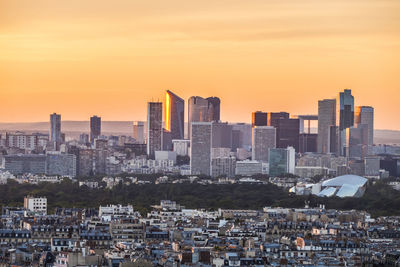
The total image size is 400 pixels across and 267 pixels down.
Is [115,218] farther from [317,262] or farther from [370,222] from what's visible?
[317,262]

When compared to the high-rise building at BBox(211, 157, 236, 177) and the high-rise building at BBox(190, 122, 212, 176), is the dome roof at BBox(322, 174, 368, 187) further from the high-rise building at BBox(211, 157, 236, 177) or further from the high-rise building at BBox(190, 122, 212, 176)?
the high-rise building at BBox(190, 122, 212, 176)

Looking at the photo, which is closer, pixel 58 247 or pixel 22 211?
pixel 58 247

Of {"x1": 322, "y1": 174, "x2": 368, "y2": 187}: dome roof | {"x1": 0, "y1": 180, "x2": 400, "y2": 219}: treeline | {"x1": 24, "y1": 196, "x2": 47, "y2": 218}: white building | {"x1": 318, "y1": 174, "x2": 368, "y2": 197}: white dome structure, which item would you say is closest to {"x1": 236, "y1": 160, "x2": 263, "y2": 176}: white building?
{"x1": 322, "y1": 174, "x2": 368, "y2": 187}: dome roof

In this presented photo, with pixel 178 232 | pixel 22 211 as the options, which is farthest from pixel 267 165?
pixel 178 232

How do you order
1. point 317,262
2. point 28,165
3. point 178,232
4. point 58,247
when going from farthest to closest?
point 28,165, point 178,232, point 58,247, point 317,262

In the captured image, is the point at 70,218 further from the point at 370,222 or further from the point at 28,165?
the point at 28,165

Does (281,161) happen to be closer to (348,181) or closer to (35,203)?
(348,181)

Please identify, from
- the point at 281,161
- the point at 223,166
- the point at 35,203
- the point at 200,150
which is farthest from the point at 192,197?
the point at 200,150

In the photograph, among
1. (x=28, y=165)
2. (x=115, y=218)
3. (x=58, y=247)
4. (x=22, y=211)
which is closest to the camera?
(x=58, y=247)
